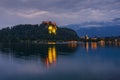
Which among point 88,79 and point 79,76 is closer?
point 88,79

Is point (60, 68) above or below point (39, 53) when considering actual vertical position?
below

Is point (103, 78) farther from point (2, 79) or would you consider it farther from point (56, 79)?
point (2, 79)

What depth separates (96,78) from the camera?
99.9ft

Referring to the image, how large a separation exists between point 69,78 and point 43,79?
359 cm

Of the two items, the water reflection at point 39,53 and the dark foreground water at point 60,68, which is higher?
the water reflection at point 39,53

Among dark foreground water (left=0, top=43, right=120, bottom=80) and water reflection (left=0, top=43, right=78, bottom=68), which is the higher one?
water reflection (left=0, top=43, right=78, bottom=68)

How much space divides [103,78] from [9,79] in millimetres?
12836

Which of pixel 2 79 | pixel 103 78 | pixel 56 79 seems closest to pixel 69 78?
pixel 56 79

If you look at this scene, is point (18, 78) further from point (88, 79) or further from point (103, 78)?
point (103, 78)

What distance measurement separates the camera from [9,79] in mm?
31078

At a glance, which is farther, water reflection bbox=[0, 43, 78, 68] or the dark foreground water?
water reflection bbox=[0, 43, 78, 68]

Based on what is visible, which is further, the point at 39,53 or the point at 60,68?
the point at 39,53

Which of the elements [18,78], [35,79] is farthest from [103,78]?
[18,78]

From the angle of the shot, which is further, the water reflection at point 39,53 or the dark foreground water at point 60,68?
the water reflection at point 39,53
